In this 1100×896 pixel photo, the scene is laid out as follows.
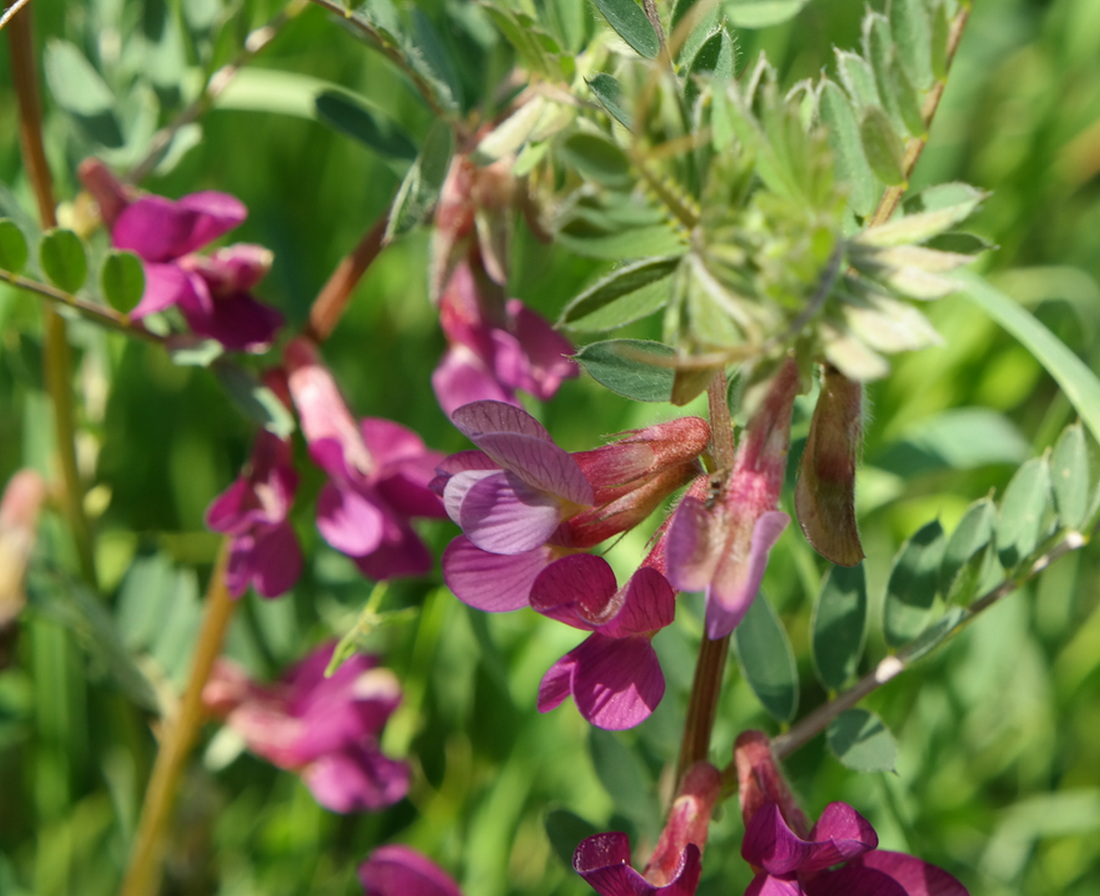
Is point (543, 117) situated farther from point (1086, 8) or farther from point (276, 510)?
point (1086, 8)

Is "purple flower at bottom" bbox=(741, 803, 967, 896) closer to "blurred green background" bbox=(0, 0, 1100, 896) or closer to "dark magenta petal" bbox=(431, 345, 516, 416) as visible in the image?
"blurred green background" bbox=(0, 0, 1100, 896)

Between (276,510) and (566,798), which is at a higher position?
(276,510)

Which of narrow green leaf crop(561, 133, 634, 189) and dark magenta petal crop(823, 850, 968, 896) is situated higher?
narrow green leaf crop(561, 133, 634, 189)

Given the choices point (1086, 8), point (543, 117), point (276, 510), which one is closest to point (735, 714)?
point (276, 510)

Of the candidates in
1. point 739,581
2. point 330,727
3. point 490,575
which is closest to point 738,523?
point 739,581

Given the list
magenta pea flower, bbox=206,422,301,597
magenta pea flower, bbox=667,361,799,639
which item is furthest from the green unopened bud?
magenta pea flower, bbox=206,422,301,597

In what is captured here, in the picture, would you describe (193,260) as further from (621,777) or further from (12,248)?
(621,777)

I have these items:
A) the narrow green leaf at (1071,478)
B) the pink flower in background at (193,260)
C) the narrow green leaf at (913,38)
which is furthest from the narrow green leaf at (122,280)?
the narrow green leaf at (1071,478)
